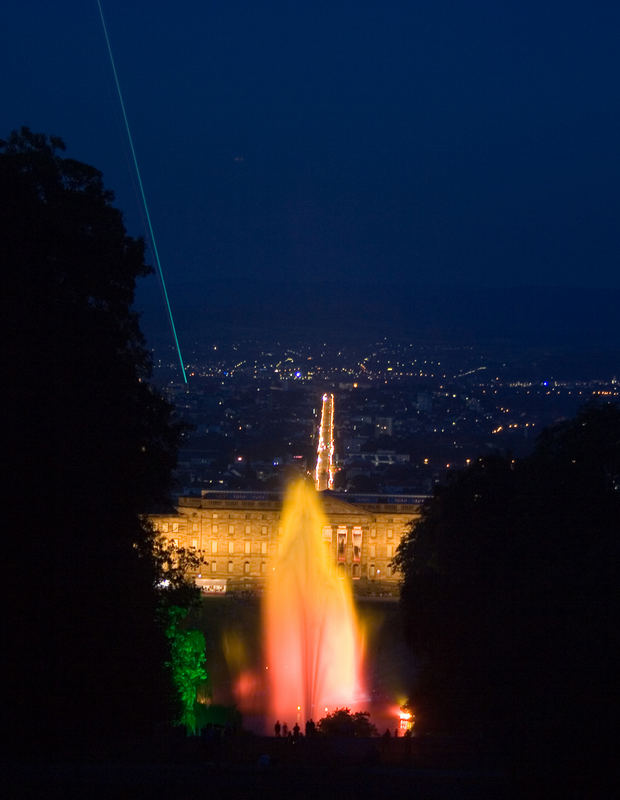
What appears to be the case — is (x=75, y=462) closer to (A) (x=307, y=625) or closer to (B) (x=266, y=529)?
(A) (x=307, y=625)

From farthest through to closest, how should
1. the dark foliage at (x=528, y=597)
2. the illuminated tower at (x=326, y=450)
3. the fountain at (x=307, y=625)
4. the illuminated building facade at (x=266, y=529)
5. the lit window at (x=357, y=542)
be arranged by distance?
the illuminated tower at (x=326, y=450), the lit window at (x=357, y=542), the illuminated building facade at (x=266, y=529), the fountain at (x=307, y=625), the dark foliage at (x=528, y=597)

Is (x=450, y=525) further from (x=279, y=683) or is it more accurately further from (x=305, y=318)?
(x=305, y=318)

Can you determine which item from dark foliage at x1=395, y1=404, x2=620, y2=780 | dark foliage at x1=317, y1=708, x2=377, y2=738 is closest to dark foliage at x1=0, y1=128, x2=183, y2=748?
dark foliage at x1=395, y1=404, x2=620, y2=780

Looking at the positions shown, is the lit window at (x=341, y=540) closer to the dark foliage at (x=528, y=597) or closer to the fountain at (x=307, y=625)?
the fountain at (x=307, y=625)

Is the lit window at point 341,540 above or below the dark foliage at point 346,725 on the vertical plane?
above

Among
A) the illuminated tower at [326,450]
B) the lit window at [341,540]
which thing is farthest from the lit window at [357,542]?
the illuminated tower at [326,450]

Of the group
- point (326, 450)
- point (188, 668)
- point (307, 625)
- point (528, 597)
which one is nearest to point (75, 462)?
point (528, 597)
